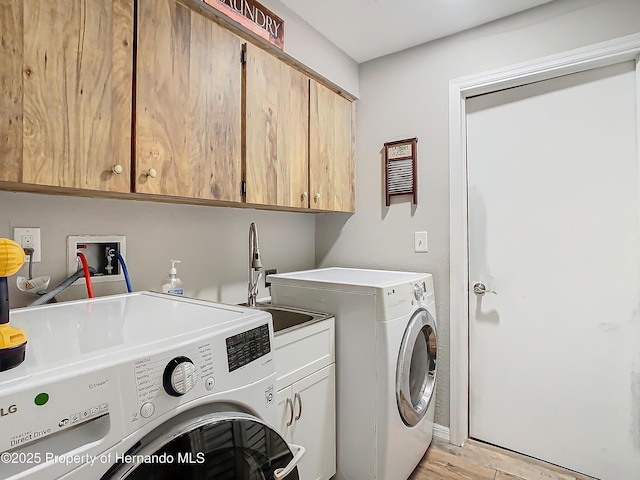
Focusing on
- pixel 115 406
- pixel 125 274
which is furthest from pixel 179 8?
pixel 115 406

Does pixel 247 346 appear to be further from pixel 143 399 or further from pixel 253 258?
pixel 253 258

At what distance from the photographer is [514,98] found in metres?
1.99

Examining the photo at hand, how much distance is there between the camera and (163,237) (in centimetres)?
170

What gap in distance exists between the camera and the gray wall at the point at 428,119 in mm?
1775

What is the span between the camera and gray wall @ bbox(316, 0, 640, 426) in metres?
1.78

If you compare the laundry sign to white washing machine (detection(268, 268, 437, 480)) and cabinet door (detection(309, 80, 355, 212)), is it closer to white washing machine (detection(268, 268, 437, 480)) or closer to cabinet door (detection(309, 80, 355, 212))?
cabinet door (detection(309, 80, 355, 212))

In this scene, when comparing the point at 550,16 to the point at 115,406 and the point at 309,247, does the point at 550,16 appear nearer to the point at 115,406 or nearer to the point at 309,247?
the point at 309,247

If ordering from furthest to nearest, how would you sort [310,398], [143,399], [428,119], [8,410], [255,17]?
[428,119] < [255,17] < [310,398] < [143,399] < [8,410]

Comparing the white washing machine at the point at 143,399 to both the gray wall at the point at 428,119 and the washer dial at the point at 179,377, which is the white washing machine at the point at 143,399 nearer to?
the washer dial at the point at 179,377

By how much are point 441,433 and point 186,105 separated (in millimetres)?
2185

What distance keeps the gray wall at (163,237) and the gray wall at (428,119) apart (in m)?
0.49

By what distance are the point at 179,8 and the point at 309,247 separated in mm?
1624

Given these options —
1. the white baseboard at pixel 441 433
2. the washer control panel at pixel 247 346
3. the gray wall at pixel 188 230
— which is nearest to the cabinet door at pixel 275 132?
the gray wall at pixel 188 230

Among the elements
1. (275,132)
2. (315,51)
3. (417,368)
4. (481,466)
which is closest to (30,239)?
(275,132)
